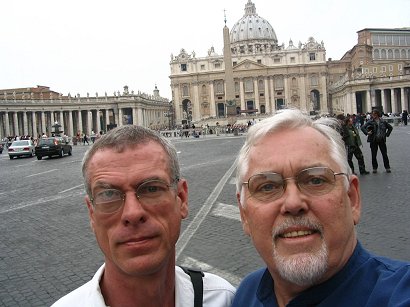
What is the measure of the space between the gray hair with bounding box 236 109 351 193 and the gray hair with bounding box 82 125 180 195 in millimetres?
320

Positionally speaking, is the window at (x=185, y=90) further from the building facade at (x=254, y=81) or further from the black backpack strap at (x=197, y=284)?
the black backpack strap at (x=197, y=284)

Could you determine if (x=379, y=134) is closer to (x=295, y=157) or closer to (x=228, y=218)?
(x=228, y=218)

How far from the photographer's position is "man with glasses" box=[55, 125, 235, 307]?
6.29ft

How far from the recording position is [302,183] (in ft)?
6.16

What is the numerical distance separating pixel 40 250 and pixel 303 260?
538cm

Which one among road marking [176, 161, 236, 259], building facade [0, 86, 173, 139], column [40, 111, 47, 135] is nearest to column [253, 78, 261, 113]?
building facade [0, 86, 173, 139]

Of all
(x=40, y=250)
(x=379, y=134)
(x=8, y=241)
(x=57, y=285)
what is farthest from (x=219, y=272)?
(x=379, y=134)

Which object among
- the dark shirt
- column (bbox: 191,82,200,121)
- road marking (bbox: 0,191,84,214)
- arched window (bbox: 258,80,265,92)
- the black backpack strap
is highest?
arched window (bbox: 258,80,265,92)

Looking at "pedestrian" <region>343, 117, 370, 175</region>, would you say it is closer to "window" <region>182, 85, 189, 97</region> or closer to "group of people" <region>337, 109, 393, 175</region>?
"group of people" <region>337, 109, 393, 175</region>

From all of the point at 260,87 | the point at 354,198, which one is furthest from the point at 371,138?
the point at 260,87

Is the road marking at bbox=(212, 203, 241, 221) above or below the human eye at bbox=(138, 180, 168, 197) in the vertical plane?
below

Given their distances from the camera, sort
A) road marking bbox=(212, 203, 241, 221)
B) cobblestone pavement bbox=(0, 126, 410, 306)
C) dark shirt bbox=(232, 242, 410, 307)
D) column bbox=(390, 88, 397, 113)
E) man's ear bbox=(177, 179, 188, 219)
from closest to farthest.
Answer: dark shirt bbox=(232, 242, 410, 307)
man's ear bbox=(177, 179, 188, 219)
cobblestone pavement bbox=(0, 126, 410, 306)
road marking bbox=(212, 203, 241, 221)
column bbox=(390, 88, 397, 113)

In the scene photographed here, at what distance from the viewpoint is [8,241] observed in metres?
7.08

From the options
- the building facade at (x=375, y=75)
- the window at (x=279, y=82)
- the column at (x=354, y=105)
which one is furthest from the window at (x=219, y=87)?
the column at (x=354, y=105)
